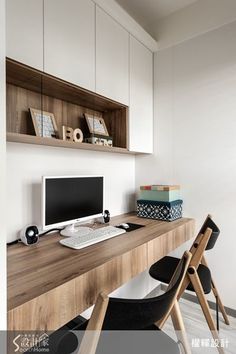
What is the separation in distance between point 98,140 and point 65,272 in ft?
3.56

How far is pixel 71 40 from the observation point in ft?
4.85

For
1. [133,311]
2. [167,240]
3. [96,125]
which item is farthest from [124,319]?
[96,125]

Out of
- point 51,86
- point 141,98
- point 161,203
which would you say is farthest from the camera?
point 141,98

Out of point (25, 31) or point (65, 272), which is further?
point (25, 31)

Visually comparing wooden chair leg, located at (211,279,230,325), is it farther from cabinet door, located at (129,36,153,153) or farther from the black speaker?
the black speaker

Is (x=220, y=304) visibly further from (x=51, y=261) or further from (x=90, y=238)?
(x=51, y=261)

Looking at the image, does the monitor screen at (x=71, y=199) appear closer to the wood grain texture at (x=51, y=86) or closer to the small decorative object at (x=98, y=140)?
the small decorative object at (x=98, y=140)

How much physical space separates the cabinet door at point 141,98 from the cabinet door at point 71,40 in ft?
1.75

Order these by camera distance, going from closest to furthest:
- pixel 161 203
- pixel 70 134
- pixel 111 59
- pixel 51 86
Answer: pixel 51 86, pixel 70 134, pixel 111 59, pixel 161 203

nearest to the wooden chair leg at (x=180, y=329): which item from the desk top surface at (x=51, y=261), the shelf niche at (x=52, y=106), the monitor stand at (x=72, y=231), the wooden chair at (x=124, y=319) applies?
the wooden chair at (x=124, y=319)

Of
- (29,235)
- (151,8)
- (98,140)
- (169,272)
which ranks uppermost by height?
(151,8)

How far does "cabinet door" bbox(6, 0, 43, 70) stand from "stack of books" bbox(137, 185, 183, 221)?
1.38 m

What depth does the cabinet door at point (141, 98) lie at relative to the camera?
2.05m

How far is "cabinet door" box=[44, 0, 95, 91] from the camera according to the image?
1351mm
